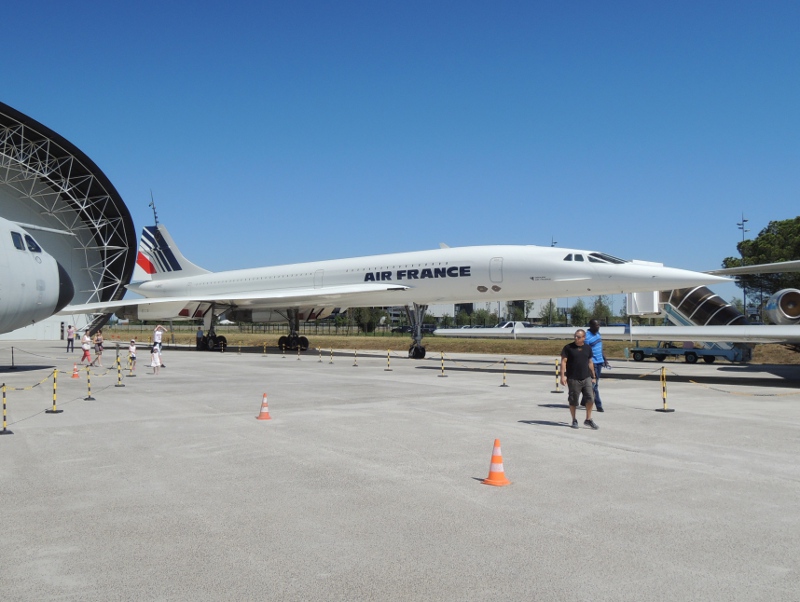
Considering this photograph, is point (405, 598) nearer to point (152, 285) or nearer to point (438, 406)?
point (438, 406)

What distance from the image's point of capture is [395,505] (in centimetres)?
568

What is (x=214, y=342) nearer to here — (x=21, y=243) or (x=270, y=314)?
(x=270, y=314)

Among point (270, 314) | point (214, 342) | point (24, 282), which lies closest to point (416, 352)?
point (270, 314)

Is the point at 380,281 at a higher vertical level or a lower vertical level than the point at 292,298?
higher

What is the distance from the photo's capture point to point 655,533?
495cm

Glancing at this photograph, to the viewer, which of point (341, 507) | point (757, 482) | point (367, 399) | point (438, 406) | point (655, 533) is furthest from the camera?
point (367, 399)

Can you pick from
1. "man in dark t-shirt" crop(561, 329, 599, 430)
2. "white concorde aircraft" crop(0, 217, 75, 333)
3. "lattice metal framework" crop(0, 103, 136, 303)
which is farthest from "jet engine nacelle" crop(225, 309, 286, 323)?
"man in dark t-shirt" crop(561, 329, 599, 430)

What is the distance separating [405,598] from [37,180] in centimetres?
4822

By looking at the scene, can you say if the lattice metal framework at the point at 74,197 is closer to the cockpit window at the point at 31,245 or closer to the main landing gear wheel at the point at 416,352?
the cockpit window at the point at 31,245

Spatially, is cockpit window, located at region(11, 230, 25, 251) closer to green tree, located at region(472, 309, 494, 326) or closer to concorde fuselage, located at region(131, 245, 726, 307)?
concorde fuselage, located at region(131, 245, 726, 307)

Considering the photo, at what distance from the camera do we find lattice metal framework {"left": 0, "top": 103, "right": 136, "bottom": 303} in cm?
4066

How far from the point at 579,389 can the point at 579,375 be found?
0.71ft

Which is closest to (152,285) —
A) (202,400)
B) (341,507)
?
(202,400)

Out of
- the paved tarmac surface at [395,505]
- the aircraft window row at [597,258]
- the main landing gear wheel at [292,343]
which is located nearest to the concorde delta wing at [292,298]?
the main landing gear wheel at [292,343]
